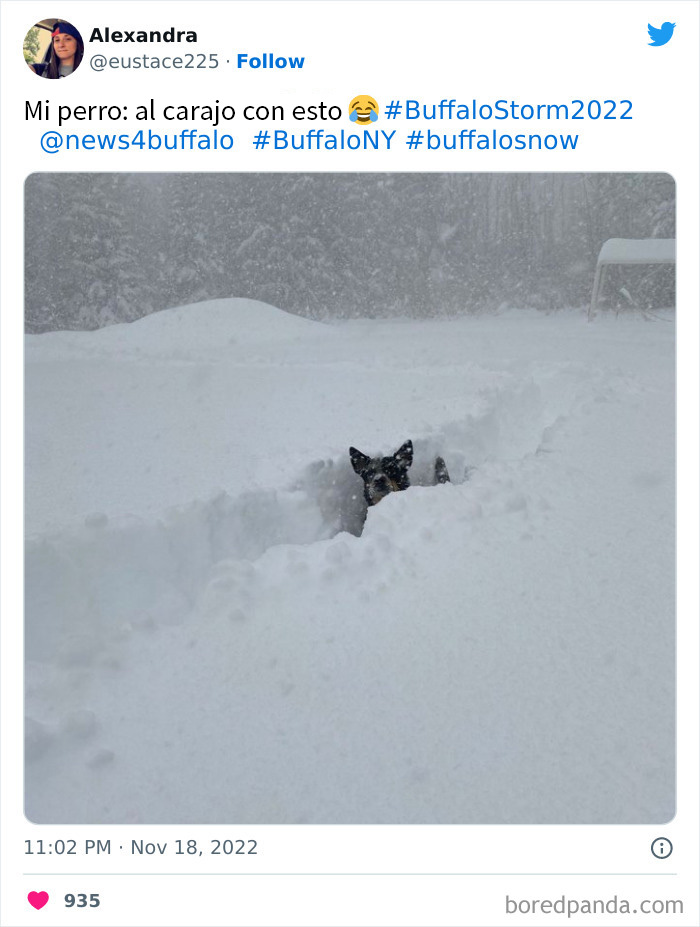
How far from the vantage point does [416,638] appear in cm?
304

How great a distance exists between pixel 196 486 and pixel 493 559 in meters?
2.47

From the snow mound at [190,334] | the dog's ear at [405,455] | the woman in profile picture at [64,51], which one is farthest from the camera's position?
the snow mound at [190,334]

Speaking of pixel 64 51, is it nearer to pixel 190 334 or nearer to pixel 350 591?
pixel 350 591

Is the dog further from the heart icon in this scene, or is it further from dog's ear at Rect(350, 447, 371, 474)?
the heart icon

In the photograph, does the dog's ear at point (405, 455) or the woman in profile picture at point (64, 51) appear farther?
the dog's ear at point (405, 455)

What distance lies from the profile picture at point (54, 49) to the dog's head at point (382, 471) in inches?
139

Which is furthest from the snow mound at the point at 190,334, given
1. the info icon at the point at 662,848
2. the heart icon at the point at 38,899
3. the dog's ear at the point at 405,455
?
the info icon at the point at 662,848

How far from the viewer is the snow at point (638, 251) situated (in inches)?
550

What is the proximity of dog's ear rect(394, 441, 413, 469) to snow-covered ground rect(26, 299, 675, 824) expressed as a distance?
0.26 metres

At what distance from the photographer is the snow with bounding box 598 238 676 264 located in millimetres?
13961

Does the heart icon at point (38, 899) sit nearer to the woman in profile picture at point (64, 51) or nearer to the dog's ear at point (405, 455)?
the woman in profile picture at point (64, 51)

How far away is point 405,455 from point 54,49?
3993 millimetres

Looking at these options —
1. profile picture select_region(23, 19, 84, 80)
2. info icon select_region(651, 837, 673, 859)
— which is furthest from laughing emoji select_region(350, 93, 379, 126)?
info icon select_region(651, 837, 673, 859)

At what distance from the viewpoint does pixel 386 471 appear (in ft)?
18.8
